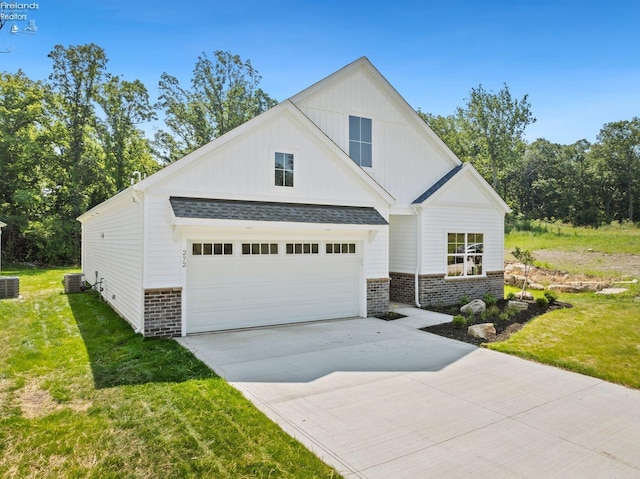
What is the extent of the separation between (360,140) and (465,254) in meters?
5.57

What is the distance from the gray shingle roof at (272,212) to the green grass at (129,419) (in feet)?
9.43

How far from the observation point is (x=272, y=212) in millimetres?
10195

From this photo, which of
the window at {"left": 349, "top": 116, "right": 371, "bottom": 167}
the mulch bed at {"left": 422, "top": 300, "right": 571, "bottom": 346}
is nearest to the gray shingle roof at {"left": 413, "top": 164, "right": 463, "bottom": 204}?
the window at {"left": 349, "top": 116, "right": 371, "bottom": 167}

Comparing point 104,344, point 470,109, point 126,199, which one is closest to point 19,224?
point 126,199

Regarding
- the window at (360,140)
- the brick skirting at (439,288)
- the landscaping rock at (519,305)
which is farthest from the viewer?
the brick skirting at (439,288)

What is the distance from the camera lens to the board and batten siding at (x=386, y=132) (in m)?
13.1

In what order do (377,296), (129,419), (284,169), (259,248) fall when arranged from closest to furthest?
(129,419), (259,248), (284,169), (377,296)

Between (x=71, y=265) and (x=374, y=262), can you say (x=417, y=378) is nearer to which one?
(x=374, y=262)

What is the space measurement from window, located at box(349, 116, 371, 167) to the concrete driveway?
6560 millimetres

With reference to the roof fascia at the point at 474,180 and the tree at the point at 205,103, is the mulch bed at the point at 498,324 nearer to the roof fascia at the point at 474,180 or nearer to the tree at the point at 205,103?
the roof fascia at the point at 474,180

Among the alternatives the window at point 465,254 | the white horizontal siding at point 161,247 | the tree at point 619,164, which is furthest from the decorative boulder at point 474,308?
the tree at point 619,164

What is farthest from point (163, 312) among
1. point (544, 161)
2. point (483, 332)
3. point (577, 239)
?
point (544, 161)

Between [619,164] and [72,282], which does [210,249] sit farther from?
[619,164]

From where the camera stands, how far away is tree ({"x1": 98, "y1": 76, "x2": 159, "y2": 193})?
3212 centimetres
